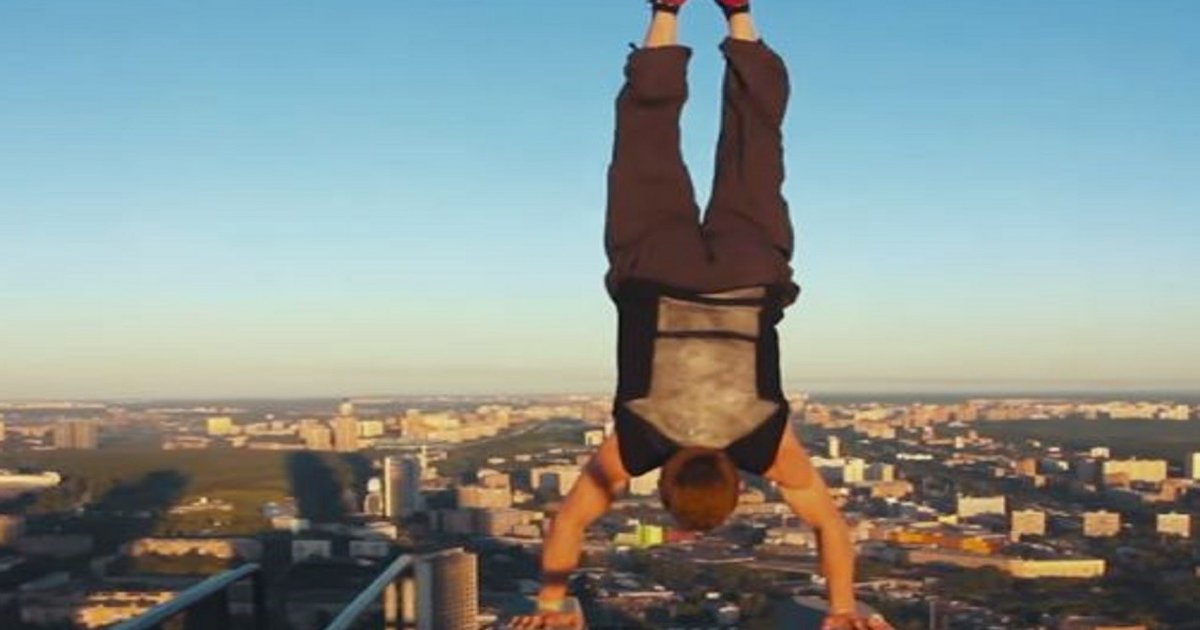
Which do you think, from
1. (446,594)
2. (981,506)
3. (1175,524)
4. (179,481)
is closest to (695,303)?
(446,594)

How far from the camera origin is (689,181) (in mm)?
2465

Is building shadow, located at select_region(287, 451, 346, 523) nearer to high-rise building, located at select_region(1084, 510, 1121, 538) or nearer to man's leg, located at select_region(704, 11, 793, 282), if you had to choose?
high-rise building, located at select_region(1084, 510, 1121, 538)

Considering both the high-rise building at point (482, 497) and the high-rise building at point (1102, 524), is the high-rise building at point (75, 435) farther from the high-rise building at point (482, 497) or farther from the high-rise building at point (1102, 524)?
the high-rise building at point (1102, 524)

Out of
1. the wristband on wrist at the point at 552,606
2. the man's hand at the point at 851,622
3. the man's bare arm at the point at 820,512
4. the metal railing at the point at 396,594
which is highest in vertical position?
the man's bare arm at the point at 820,512

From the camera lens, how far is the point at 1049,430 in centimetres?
2312

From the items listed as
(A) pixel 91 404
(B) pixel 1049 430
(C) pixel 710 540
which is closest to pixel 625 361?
(C) pixel 710 540

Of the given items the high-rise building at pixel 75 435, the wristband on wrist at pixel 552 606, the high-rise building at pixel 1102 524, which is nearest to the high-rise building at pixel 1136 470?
the high-rise building at pixel 1102 524

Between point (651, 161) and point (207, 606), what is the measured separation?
1581mm

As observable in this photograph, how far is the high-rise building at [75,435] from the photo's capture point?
59.6ft

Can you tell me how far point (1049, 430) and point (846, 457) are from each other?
1174cm

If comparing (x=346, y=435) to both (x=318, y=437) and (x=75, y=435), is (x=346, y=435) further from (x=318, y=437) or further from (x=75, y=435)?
(x=75, y=435)

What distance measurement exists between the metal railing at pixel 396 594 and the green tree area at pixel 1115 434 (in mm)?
15104

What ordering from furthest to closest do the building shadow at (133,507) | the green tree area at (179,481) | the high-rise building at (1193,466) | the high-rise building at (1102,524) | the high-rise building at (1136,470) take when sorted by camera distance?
1. the high-rise building at (1193,466)
2. the high-rise building at (1136,470)
3. the green tree area at (179,481)
4. the building shadow at (133,507)
5. the high-rise building at (1102,524)

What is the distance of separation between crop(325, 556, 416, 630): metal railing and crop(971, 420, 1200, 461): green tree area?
15104 mm
